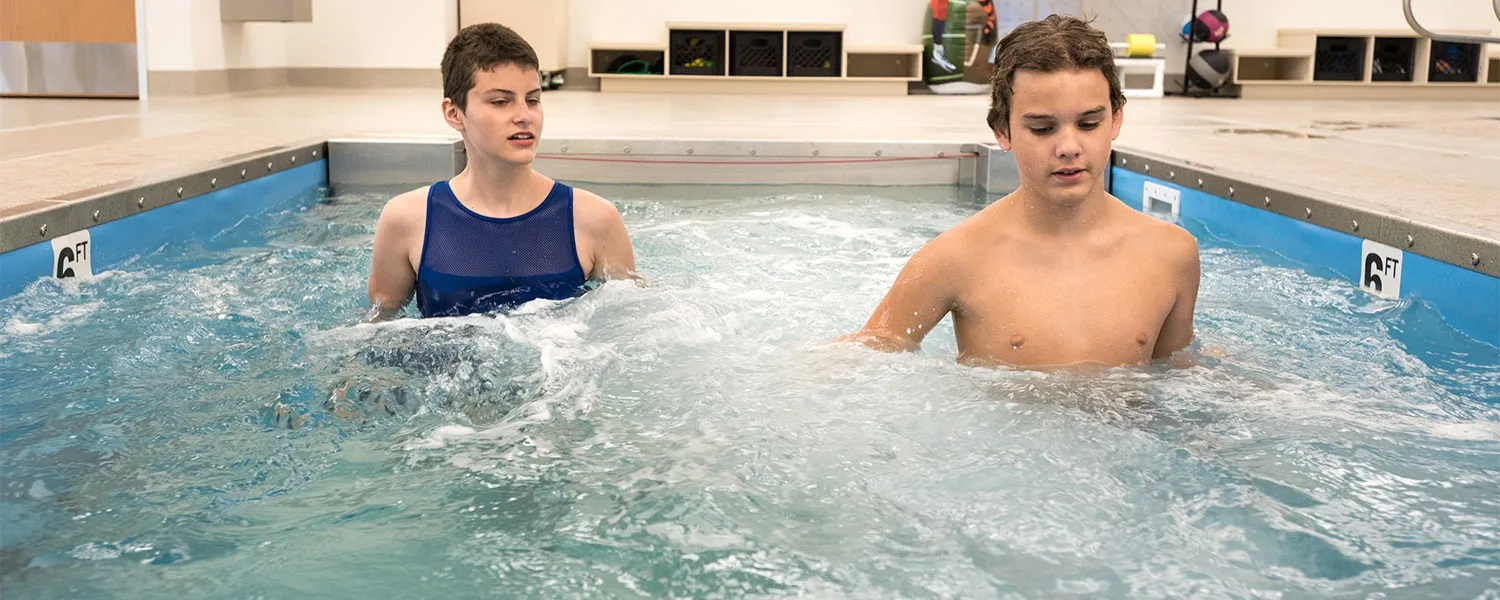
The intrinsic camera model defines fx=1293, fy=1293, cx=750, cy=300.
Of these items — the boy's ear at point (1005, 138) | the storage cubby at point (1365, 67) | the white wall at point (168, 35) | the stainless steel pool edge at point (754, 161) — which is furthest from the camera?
the storage cubby at point (1365, 67)

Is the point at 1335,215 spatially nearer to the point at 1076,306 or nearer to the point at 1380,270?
the point at 1380,270

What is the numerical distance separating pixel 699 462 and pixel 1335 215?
2.82 meters

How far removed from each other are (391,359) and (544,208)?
59 cm

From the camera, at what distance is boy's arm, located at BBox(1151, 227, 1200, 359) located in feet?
7.71

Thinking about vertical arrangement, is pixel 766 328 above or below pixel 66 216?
below

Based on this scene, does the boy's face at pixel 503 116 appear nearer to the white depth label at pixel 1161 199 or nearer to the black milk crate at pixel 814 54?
the white depth label at pixel 1161 199

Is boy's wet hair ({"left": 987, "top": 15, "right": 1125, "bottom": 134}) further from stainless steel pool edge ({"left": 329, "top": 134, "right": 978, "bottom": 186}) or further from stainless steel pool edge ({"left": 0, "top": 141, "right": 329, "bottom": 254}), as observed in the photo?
stainless steel pool edge ({"left": 329, "top": 134, "right": 978, "bottom": 186})

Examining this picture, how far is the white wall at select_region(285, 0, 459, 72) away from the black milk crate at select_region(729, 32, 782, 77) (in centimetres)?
295

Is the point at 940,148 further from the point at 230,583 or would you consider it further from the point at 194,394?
the point at 230,583

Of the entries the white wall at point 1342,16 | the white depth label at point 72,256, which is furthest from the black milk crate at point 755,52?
the white depth label at point 72,256

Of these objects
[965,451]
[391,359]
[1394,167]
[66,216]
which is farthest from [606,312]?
[1394,167]

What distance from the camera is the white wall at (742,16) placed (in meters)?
13.8

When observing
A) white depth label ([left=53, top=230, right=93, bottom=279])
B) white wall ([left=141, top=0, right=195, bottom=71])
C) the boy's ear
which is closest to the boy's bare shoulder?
the boy's ear

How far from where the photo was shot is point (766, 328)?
337 centimetres
